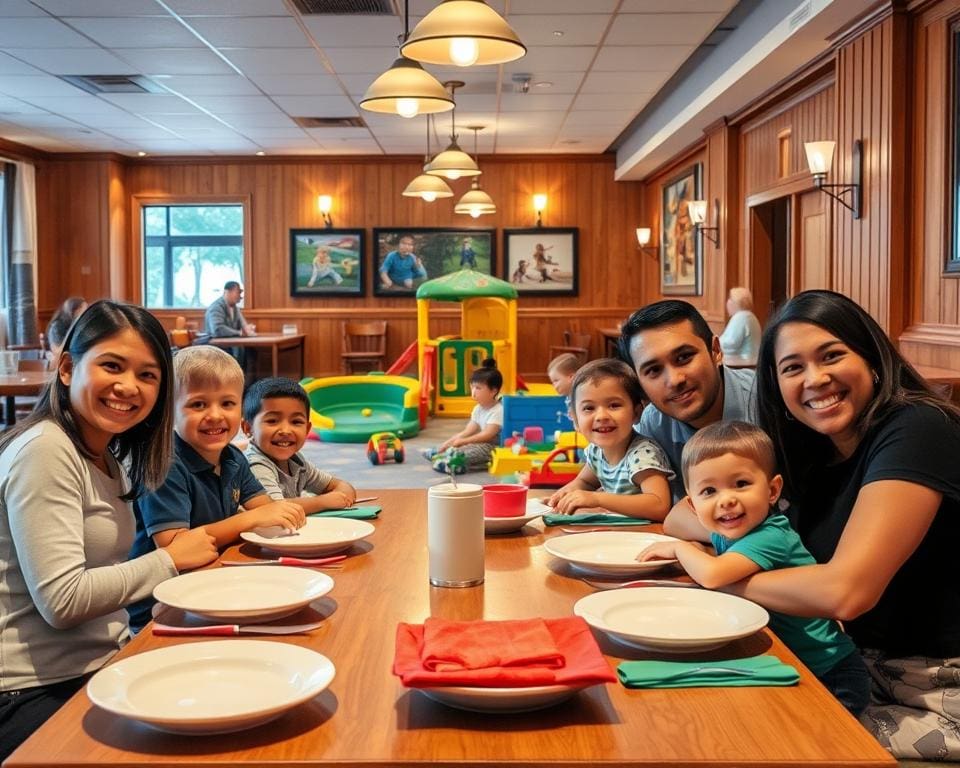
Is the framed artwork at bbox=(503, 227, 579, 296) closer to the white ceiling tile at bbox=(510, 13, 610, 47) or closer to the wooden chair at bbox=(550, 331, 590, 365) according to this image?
the wooden chair at bbox=(550, 331, 590, 365)

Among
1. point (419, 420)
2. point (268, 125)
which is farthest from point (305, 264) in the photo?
point (419, 420)

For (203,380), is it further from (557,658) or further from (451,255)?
(451,255)

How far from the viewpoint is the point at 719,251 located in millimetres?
9930

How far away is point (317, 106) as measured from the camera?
399 inches

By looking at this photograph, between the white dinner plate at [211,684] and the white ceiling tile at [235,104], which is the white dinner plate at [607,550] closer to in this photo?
the white dinner plate at [211,684]

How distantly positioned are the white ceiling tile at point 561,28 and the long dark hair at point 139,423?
5.55 meters

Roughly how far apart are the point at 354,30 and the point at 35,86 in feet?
11.9

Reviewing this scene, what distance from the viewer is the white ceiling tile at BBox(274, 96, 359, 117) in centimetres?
971

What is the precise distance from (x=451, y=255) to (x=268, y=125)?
136 inches

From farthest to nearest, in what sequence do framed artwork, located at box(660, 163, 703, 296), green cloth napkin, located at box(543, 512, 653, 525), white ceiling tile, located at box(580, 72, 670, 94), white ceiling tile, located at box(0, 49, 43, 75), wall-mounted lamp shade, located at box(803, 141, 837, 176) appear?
framed artwork, located at box(660, 163, 703, 296) → white ceiling tile, located at box(580, 72, 670, 94) → white ceiling tile, located at box(0, 49, 43, 75) → wall-mounted lamp shade, located at box(803, 141, 837, 176) → green cloth napkin, located at box(543, 512, 653, 525)

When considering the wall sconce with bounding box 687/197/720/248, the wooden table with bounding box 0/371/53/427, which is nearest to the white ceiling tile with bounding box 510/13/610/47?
the wall sconce with bounding box 687/197/720/248

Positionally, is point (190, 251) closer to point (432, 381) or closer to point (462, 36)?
point (432, 381)

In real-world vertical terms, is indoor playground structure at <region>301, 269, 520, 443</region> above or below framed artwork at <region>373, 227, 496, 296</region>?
below

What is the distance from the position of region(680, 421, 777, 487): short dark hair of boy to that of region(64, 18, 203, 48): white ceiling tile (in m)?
6.28
